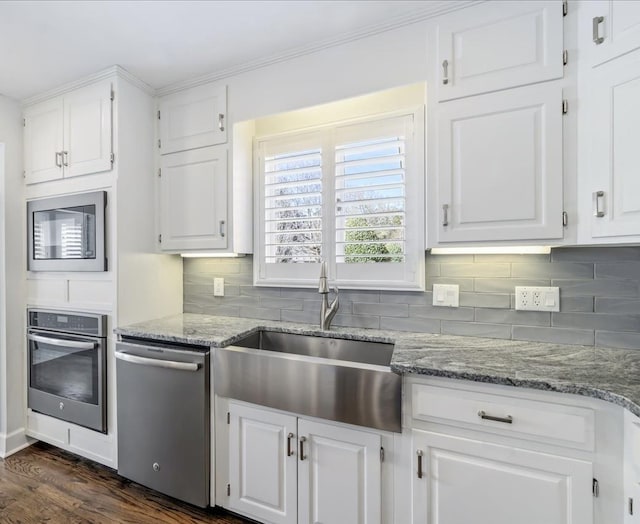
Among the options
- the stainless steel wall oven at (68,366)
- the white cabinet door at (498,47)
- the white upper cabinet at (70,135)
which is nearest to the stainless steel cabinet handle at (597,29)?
the white cabinet door at (498,47)

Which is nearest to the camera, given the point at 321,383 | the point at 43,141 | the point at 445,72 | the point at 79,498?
the point at 321,383

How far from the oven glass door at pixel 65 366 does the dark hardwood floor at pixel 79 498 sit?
1.46ft

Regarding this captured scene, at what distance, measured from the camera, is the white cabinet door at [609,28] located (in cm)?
114

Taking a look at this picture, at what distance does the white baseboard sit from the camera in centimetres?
221

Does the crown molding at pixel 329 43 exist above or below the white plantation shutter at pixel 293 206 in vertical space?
above

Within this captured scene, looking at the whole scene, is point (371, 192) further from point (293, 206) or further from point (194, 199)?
point (194, 199)

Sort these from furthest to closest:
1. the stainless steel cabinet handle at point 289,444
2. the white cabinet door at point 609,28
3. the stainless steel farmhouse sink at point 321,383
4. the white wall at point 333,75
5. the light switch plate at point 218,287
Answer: the light switch plate at point 218,287 → the white wall at point 333,75 → the stainless steel cabinet handle at point 289,444 → the stainless steel farmhouse sink at point 321,383 → the white cabinet door at point 609,28

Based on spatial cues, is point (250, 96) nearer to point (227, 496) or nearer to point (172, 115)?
point (172, 115)

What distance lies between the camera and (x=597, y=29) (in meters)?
1.22

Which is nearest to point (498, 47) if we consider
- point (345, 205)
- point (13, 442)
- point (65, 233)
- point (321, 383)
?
point (345, 205)

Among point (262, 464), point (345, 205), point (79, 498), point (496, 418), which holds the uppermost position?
point (345, 205)

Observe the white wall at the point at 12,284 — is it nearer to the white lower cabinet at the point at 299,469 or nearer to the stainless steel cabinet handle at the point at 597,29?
the white lower cabinet at the point at 299,469

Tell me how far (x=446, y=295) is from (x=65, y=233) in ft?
7.75

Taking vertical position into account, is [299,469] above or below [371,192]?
below
